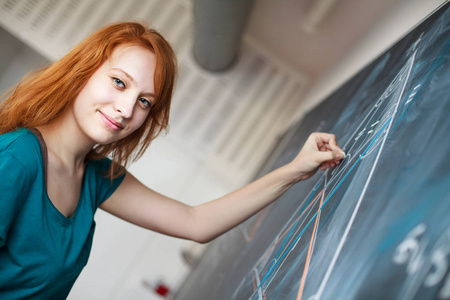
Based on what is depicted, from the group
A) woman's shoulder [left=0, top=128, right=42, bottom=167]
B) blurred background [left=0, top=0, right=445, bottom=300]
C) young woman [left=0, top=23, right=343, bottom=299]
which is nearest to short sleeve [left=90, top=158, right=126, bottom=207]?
young woman [left=0, top=23, right=343, bottom=299]

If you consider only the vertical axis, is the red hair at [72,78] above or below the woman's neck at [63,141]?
above

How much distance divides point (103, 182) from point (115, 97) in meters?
0.31

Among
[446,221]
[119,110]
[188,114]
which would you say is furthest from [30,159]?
[188,114]

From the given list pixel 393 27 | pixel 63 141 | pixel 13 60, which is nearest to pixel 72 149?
pixel 63 141

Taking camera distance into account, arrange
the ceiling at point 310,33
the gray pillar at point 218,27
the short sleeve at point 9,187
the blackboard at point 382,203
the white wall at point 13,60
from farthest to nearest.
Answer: the white wall at point 13,60
the ceiling at point 310,33
the gray pillar at point 218,27
the short sleeve at point 9,187
the blackboard at point 382,203

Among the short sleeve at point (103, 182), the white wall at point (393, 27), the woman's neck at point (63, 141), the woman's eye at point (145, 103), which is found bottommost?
the short sleeve at point (103, 182)

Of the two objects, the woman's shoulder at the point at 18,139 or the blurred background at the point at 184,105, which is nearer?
the woman's shoulder at the point at 18,139

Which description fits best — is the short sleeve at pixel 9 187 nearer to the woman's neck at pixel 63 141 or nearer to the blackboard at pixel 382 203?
the woman's neck at pixel 63 141

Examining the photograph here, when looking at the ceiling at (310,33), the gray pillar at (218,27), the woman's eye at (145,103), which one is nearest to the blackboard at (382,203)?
the woman's eye at (145,103)

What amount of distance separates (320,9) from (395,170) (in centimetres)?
141

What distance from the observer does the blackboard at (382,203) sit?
1.46 ft

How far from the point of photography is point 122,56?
2.99 ft

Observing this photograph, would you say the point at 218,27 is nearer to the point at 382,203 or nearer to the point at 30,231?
the point at 30,231

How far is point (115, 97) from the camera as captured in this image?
0.87 m
